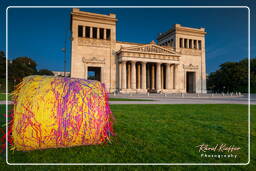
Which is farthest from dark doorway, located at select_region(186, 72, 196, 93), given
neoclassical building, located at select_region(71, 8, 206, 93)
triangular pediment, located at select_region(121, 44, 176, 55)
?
triangular pediment, located at select_region(121, 44, 176, 55)

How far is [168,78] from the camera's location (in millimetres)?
54781

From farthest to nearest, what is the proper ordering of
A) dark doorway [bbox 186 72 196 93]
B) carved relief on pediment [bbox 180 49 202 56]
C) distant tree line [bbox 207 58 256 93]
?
dark doorway [bbox 186 72 196 93] → carved relief on pediment [bbox 180 49 202 56] → distant tree line [bbox 207 58 256 93]

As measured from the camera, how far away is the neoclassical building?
48625mm

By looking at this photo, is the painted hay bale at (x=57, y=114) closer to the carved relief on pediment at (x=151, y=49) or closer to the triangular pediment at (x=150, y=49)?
the triangular pediment at (x=150, y=49)

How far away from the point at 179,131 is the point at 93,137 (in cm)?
316

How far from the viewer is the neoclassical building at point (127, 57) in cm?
4862

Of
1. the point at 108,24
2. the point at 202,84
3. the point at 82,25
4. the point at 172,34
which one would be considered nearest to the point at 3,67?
the point at 82,25

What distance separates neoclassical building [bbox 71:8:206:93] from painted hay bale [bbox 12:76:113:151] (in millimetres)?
42862

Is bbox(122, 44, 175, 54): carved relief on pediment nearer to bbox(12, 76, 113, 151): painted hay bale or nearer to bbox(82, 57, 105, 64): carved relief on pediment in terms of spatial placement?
bbox(82, 57, 105, 64): carved relief on pediment

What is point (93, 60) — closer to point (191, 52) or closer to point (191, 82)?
point (191, 52)

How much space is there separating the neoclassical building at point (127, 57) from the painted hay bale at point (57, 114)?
42.9 meters

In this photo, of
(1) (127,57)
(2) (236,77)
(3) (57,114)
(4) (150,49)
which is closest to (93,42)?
(1) (127,57)

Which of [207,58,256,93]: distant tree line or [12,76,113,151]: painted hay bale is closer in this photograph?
[12,76,113,151]: painted hay bale

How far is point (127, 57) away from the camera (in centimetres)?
4803
